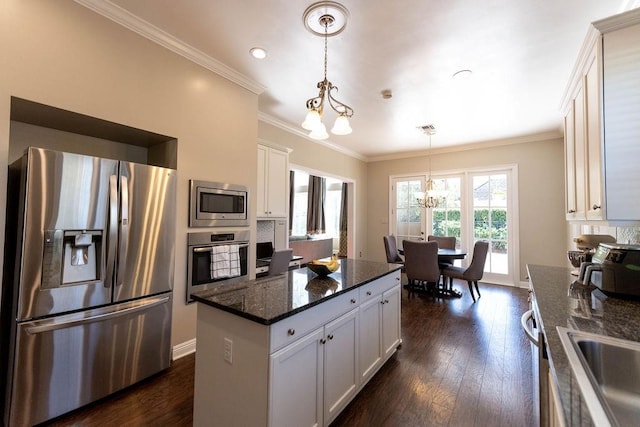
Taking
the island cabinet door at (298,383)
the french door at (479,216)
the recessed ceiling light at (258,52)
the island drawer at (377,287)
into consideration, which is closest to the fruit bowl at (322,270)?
the island drawer at (377,287)

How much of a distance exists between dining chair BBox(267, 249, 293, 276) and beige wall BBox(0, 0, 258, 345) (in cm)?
89

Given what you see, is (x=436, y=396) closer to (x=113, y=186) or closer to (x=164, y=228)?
(x=164, y=228)

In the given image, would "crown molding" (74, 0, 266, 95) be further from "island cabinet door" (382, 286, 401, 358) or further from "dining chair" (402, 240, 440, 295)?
"dining chair" (402, 240, 440, 295)

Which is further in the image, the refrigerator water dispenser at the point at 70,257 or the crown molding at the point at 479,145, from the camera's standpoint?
the crown molding at the point at 479,145

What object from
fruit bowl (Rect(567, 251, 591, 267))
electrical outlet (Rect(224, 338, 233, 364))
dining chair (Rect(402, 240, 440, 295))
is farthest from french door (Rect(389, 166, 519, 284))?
electrical outlet (Rect(224, 338, 233, 364))

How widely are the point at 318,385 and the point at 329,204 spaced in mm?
7400

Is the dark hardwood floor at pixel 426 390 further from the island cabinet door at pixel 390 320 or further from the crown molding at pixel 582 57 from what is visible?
the crown molding at pixel 582 57

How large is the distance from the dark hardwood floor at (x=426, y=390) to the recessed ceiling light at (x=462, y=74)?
2805mm

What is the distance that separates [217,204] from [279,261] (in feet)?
3.31

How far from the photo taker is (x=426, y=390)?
210 cm

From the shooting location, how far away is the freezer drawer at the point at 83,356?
1626mm

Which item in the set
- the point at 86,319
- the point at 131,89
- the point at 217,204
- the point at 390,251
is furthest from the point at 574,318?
the point at 390,251

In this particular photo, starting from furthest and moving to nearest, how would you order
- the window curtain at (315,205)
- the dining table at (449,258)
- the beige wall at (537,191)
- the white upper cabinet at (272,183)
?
the window curtain at (315,205), the beige wall at (537,191), the dining table at (449,258), the white upper cabinet at (272,183)

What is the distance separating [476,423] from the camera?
1777 millimetres
